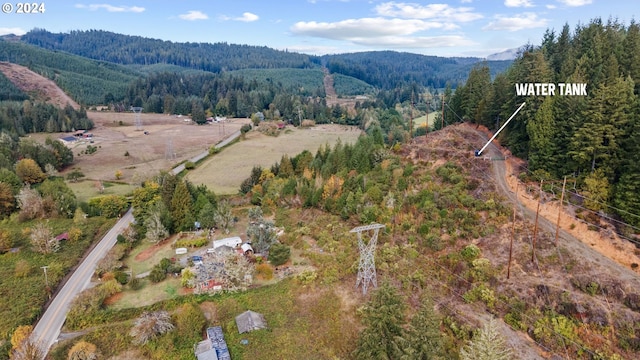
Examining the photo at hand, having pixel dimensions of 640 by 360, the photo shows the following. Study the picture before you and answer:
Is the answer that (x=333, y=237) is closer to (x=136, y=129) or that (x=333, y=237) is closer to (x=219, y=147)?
(x=219, y=147)

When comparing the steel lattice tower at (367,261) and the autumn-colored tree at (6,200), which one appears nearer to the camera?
the steel lattice tower at (367,261)

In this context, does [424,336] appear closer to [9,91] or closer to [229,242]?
[229,242]

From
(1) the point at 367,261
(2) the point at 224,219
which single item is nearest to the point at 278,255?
(1) the point at 367,261

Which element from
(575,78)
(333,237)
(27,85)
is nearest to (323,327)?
(333,237)

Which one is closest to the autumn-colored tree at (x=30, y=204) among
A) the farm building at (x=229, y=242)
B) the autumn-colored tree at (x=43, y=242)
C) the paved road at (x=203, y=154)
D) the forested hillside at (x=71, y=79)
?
the autumn-colored tree at (x=43, y=242)

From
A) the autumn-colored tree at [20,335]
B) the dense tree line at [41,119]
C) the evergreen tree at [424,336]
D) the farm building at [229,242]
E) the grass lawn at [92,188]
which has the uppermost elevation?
the dense tree line at [41,119]

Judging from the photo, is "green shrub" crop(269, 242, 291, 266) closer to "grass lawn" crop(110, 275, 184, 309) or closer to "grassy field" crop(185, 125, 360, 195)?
"grass lawn" crop(110, 275, 184, 309)

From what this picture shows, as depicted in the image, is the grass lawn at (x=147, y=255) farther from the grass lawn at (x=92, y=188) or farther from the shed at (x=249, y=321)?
the grass lawn at (x=92, y=188)
